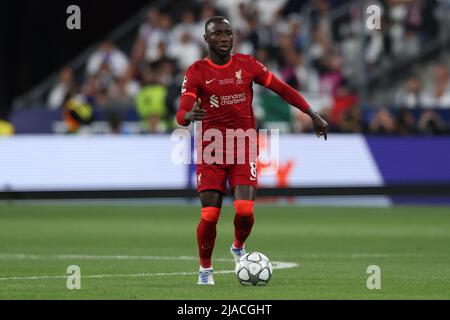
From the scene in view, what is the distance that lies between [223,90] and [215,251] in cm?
441

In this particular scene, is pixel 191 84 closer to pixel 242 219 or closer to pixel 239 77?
pixel 239 77

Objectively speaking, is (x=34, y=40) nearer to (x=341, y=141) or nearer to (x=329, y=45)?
(x=329, y=45)

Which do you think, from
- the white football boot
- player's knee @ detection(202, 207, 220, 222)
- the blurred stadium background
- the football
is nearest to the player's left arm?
player's knee @ detection(202, 207, 220, 222)

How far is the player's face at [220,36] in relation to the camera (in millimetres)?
11852

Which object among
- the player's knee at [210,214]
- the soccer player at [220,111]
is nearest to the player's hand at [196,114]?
the soccer player at [220,111]

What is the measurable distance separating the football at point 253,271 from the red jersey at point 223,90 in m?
1.21

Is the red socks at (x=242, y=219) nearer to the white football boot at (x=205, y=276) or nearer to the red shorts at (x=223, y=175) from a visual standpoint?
the red shorts at (x=223, y=175)


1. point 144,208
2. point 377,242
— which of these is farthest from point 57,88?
point 377,242

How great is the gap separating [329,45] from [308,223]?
28.9 feet

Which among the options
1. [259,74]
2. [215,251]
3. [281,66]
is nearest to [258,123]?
[281,66]

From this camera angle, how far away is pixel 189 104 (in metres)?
11.8

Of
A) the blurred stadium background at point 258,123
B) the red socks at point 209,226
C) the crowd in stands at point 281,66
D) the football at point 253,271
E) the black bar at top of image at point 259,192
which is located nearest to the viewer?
the football at point 253,271
